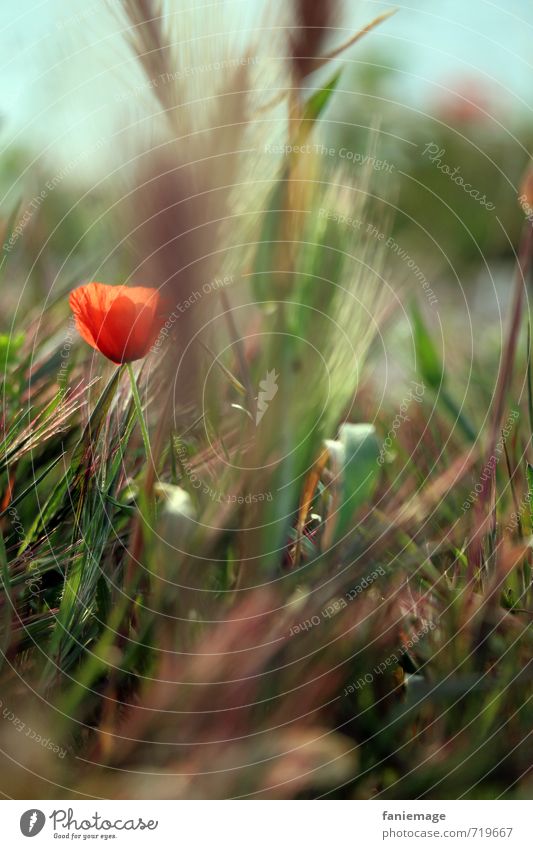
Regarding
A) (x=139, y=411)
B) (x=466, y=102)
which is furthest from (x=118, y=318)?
(x=466, y=102)

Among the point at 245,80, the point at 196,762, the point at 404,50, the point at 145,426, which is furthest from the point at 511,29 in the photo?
the point at 196,762

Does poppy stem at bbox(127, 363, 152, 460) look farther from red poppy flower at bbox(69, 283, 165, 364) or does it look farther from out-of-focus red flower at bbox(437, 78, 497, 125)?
out-of-focus red flower at bbox(437, 78, 497, 125)
